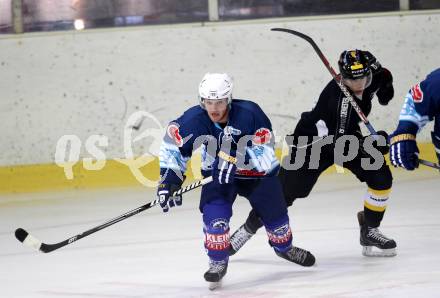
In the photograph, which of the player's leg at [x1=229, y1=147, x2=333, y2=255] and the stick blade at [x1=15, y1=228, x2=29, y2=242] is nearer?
the stick blade at [x1=15, y1=228, x2=29, y2=242]

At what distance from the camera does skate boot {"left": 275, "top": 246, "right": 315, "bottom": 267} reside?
4.62 meters

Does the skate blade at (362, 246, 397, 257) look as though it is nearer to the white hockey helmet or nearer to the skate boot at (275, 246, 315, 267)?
the skate boot at (275, 246, 315, 267)

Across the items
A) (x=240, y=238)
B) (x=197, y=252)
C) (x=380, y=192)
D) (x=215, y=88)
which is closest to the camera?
(x=215, y=88)

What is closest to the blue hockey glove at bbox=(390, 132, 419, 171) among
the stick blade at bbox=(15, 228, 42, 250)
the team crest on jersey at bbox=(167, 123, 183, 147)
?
the team crest on jersey at bbox=(167, 123, 183, 147)

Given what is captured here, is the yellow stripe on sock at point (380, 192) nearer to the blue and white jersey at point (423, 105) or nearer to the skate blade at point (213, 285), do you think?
the blue and white jersey at point (423, 105)

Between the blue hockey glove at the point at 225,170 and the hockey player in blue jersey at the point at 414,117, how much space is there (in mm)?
674

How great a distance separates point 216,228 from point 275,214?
339mm

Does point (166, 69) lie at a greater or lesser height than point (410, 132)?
lesser

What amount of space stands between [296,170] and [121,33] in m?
3.11

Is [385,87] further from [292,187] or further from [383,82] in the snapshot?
[292,187]

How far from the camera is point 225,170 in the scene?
4289mm

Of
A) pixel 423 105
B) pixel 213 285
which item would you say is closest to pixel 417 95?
pixel 423 105

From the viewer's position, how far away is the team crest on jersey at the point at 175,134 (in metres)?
4.40

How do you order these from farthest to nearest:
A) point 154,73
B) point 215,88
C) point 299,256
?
point 154,73
point 299,256
point 215,88
